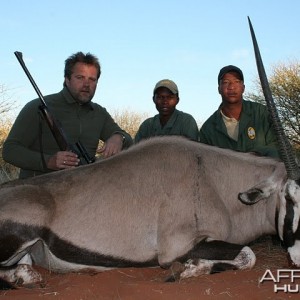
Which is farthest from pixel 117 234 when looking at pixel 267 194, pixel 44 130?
pixel 44 130

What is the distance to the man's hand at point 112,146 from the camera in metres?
5.68

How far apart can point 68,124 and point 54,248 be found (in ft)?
7.38

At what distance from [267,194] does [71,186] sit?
1.61 meters

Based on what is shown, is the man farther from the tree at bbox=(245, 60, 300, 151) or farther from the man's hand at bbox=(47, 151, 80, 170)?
the tree at bbox=(245, 60, 300, 151)

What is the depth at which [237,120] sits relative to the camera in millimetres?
6648

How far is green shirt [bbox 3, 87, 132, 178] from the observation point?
5.79 metres

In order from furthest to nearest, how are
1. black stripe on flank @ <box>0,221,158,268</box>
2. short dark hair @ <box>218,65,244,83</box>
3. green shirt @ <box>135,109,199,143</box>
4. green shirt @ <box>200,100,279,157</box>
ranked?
green shirt @ <box>135,109,199,143</box> → short dark hair @ <box>218,65,244,83</box> → green shirt @ <box>200,100,279,157</box> → black stripe on flank @ <box>0,221,158,268</box>

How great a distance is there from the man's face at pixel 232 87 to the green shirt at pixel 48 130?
1.30 m

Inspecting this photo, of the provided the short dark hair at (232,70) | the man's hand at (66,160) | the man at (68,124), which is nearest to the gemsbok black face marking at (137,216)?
the man's hand at (66,160)

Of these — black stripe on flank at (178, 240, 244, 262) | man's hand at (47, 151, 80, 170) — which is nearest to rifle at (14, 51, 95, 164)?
man's hand at (47, 151, 80, 170)

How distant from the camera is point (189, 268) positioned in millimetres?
4086

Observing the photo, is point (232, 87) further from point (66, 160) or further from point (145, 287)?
point (145, 287)

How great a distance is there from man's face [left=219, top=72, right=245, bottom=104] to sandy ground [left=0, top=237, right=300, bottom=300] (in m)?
2.55

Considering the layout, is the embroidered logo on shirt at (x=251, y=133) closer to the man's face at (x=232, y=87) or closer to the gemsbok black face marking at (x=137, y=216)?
the man's face at (x=232, y=87)
